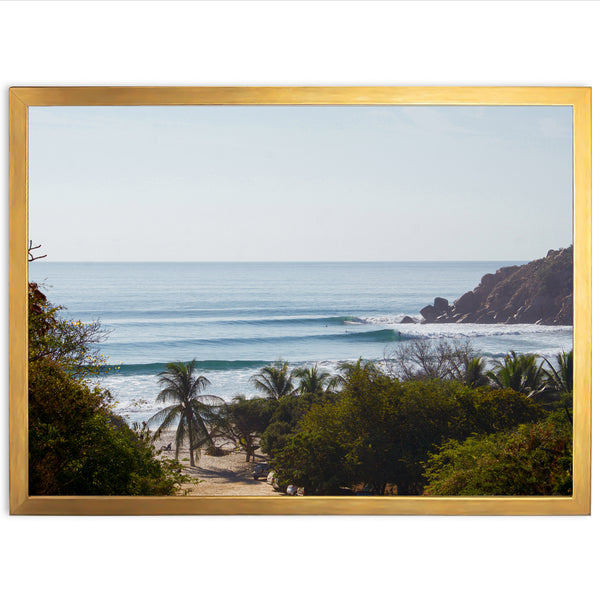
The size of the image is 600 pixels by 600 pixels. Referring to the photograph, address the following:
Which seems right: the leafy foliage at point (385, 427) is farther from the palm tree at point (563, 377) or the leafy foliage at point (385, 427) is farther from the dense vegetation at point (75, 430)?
the dense vegetation at point (75, 430)

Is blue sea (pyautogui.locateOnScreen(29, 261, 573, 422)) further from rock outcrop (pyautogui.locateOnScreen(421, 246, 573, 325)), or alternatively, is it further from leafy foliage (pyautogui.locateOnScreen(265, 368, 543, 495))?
leafy foliage (pyautogui.locateOnScreen(265, 368, 543, 495))


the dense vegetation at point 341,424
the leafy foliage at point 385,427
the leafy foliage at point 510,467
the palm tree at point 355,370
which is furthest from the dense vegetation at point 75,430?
the leafy foliage at point 510,467

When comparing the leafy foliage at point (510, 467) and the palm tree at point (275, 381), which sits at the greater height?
the palm tree at point (275, 381)

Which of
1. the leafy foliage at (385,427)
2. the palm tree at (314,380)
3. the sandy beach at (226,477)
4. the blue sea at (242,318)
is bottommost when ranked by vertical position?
the sandy beach at (226,477)

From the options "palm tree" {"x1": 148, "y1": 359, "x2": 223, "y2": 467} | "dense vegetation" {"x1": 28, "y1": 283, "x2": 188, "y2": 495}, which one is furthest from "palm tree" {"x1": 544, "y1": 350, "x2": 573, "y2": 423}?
"dense vegetation" {"x1": 28, "y1": 283, "x2": 188, "y2": 495}
